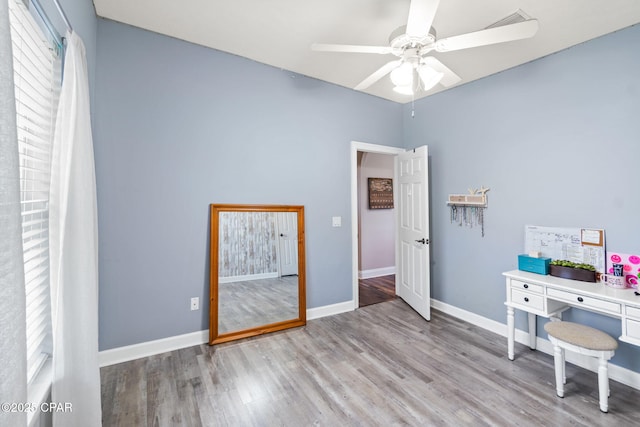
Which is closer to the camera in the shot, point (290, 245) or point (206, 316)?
point (206, 316)

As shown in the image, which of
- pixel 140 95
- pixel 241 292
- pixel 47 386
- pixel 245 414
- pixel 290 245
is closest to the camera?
pixel 47 386

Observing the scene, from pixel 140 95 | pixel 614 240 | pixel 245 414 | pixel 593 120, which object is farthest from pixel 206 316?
pixel 593 120

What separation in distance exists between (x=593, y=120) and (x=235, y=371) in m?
3.49

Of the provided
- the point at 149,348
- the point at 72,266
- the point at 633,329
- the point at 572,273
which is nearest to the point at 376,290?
the point at 572,273

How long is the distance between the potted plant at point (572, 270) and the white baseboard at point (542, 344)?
2.19 ft

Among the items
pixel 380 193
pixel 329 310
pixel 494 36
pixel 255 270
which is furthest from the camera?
pixel 380 193

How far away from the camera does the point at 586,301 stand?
2016mm

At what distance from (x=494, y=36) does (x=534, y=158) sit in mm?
1526

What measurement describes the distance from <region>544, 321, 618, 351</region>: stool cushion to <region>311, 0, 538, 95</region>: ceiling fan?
191cm

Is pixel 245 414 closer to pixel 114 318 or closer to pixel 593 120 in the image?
pixel 114 318

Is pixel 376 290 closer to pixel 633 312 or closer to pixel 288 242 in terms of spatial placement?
pixel 288 242

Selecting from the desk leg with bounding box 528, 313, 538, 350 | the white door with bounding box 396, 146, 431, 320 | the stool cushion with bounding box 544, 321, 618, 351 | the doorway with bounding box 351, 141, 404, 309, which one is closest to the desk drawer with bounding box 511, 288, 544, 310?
the stool cushion with bounding box 544, 321, 618, 351

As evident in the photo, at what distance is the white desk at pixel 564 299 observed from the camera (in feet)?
6.00

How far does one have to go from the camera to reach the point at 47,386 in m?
1.27
